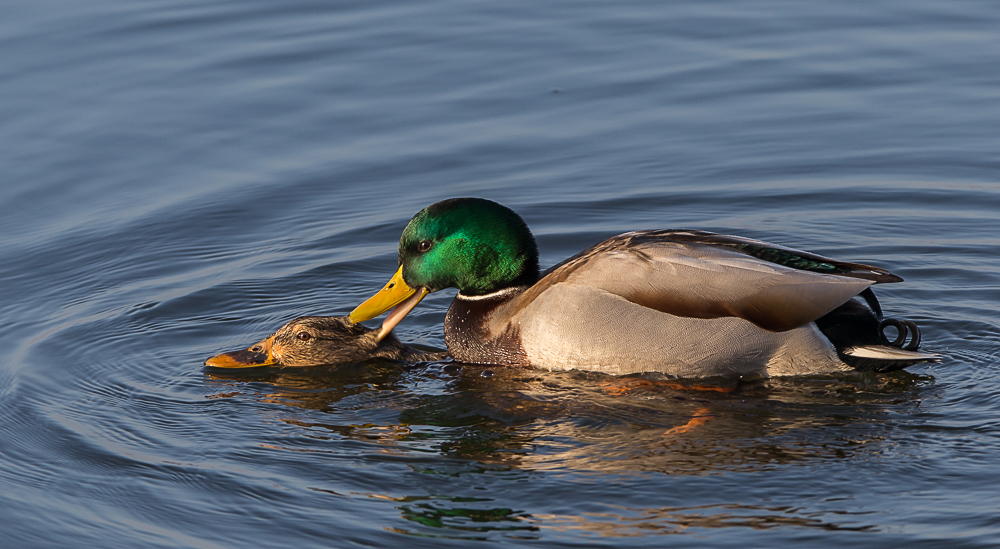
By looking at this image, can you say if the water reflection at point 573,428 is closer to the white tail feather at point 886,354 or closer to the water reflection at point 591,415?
the water reflection at point 591,415

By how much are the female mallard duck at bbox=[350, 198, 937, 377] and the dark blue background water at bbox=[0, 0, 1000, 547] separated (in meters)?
0.21

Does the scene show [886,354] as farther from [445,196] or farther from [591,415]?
[445,196]

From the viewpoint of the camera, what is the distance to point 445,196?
Result: 10508 mm

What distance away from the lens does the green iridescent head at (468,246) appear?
7.91m

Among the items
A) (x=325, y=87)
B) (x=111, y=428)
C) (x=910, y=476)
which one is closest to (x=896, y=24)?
(x=325, y=87)

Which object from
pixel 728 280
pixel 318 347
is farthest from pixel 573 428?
pixel 318 347

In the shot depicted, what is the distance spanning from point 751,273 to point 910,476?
1559mm

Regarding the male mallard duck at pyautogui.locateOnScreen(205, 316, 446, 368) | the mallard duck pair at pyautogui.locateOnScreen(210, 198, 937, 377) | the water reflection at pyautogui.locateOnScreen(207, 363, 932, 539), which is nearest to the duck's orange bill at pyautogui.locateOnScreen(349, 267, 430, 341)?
the male mallard duck at pyautogui.locateOnScreen(205, 316, 446, 368)

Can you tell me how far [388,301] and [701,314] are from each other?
6.78ft

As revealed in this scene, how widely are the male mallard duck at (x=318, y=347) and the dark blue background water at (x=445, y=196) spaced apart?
131mm

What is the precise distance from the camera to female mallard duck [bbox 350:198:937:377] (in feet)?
23.6

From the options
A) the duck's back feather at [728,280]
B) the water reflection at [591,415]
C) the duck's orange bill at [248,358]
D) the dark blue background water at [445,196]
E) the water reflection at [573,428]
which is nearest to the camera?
the water reflection at [573,428]

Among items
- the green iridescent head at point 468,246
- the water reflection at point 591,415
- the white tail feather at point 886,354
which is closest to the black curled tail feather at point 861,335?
the white tail feather at point 886,354

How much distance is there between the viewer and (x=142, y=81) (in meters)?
12.6
